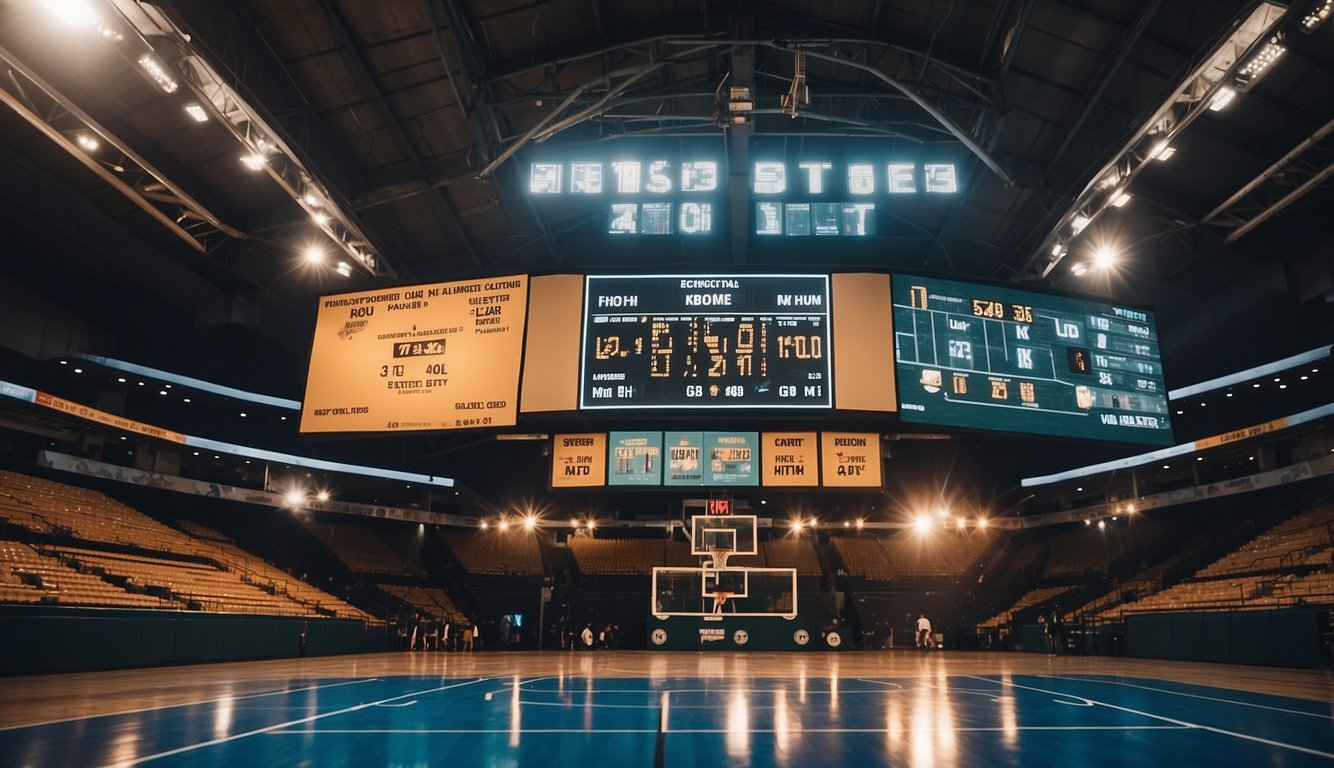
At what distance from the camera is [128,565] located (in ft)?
73.0

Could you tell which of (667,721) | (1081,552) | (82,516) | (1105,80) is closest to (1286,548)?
(1081,552)

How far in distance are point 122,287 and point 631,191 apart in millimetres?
15175

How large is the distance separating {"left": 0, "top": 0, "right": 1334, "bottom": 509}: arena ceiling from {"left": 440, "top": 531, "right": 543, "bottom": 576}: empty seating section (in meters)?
18.5

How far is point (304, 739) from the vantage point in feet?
21.1

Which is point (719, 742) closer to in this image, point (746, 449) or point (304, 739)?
point (304, 739)

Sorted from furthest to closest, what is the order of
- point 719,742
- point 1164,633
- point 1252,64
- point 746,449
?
point 1164,633, point 746,449, point 1252,64, point 719,742

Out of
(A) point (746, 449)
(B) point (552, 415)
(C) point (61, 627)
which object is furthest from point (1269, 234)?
(C) point (61, 627)

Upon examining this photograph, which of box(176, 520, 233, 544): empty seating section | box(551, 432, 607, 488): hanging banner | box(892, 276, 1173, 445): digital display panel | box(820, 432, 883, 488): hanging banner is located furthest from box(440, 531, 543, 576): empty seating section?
box(892, 276, 1173, 445): digital display panel

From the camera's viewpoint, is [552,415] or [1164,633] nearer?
[552,415]

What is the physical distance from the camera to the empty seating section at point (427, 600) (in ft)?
115

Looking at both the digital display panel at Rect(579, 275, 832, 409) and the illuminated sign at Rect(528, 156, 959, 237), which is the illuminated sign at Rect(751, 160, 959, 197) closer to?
the illuminated sign at Rect(528, 156, 959, 237)

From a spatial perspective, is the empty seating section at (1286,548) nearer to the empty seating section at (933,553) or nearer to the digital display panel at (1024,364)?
the digital display panel at (1024,364)

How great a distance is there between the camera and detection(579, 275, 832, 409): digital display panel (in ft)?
52.0

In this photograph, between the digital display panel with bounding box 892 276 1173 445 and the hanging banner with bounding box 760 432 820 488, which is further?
the hanging banner with bounding box 760 432 820 488
